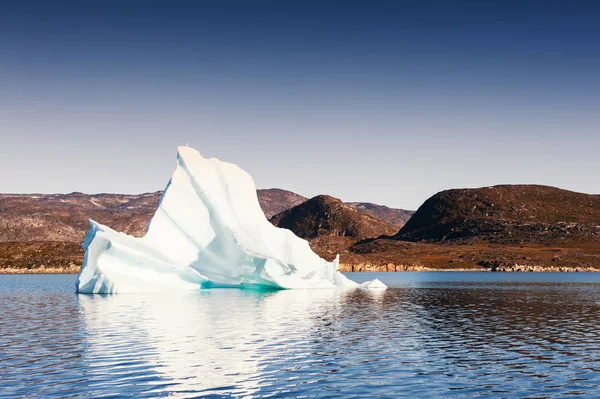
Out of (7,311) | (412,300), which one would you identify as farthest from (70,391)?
(412,300)

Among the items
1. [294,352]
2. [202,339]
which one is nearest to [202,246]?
[202,339]

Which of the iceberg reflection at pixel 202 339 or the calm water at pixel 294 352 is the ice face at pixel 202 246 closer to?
the iceberg reflection at pixel 202 339

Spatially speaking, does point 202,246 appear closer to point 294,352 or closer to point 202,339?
point 202,339

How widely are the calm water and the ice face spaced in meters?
9.70

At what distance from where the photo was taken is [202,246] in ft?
196

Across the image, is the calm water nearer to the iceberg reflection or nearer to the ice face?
the iceberg reflection

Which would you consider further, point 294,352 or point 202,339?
point 202,339

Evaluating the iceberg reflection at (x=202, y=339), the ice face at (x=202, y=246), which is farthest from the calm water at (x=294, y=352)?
the ice face at (x=202, y=246)

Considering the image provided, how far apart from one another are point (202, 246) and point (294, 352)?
35.8m

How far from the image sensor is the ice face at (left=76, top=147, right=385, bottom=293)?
55.5 m

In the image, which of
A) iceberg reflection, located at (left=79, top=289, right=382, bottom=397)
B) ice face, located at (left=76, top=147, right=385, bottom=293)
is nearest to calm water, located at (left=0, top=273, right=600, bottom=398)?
iceberg reflection, located at (left=79, top=289, right=382, bottom=397)

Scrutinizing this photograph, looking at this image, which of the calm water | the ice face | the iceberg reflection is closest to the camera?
the calm water

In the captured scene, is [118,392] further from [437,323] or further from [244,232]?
[244,232]

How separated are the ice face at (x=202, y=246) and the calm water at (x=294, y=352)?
970cm
